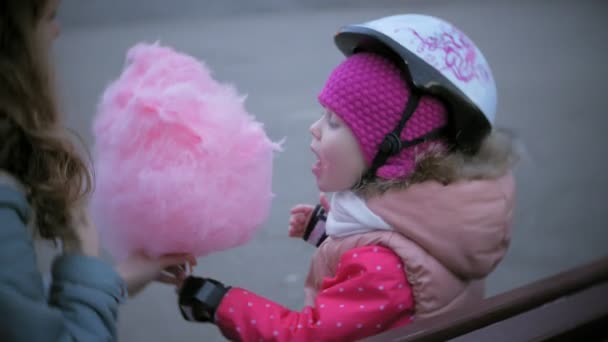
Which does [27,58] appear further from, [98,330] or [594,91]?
[594,91]

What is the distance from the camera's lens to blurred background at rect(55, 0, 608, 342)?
1593mm

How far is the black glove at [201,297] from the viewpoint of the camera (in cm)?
86

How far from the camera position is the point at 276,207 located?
1.81 metres

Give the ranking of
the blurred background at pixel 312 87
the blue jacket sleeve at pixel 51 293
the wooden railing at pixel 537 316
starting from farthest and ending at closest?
the blurred background at pixel 312 87 → the wooden railing at pixel 537 316 → the blue jacket sleeve at pixel 51 293

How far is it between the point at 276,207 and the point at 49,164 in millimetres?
1233

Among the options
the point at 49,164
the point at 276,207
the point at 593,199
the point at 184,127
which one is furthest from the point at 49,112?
A: the point at 593,199

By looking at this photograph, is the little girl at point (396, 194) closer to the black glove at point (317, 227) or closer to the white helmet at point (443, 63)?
the white helmet at point (443, 63)

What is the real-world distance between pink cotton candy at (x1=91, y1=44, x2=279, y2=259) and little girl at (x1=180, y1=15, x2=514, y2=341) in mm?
108

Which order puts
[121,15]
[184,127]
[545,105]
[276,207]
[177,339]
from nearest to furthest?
[184,127] < [177,339] < [276,207] < [545,105] < [121,15]

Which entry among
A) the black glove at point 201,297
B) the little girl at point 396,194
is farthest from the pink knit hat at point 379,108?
the black glove at point 201,297

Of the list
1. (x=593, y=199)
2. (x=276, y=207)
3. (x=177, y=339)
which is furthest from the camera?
(x=593, y=199)

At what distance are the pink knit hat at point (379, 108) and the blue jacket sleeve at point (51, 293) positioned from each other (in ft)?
1.28

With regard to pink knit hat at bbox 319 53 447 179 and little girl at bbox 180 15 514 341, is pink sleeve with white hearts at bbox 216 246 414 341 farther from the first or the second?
pink knit hat at bbox 319 53 447 179

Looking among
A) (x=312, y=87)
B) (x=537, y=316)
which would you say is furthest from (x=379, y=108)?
(x=312, y=87)
